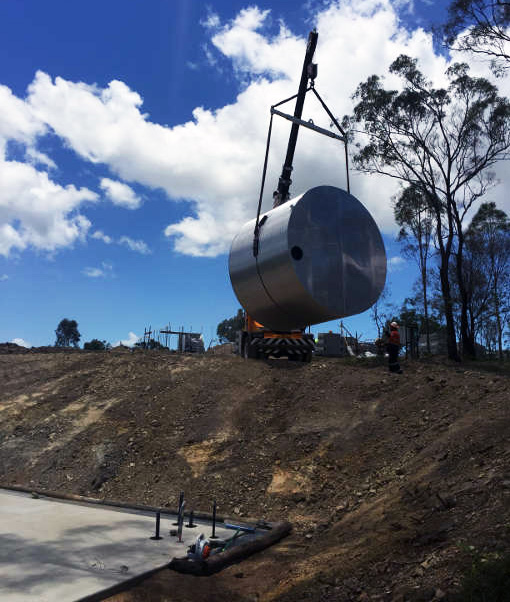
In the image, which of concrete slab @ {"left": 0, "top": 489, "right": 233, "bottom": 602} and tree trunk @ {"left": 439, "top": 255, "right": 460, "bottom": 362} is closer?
concrete slab @ {"left": 0, "top": 489, "right": 233, "bottom": 602}

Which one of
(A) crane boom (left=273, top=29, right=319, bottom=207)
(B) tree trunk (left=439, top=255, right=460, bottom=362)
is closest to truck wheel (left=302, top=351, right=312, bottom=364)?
(A) crane boom (left=273, top=29, right=319, bottom=207)

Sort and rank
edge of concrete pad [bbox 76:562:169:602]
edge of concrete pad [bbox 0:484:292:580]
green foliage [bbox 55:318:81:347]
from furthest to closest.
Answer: green foliage [bbox 55:318:81:347], edge of concrete pad [bbox 0:484:292:580], edge of concrete pad [bbox 76:562:169:602]

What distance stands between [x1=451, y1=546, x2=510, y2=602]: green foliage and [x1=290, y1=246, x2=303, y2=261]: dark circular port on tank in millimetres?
11526

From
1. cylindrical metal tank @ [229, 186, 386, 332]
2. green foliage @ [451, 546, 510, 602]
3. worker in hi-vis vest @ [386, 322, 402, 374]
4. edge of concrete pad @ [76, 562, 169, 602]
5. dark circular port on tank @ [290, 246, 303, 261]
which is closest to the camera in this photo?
green foliage @ [451, 546, 510, 602]

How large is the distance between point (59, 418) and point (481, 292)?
30.9 meters

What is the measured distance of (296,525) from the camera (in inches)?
378

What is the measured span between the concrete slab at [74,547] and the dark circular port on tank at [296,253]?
814 cm

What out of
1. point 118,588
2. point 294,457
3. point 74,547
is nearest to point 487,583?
point 118,588

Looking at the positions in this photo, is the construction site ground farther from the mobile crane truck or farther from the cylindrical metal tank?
the cylindrical metal tank

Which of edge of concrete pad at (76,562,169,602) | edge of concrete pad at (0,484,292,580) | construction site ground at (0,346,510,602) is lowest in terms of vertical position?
edge of concrete pad at (76,562,169,602)

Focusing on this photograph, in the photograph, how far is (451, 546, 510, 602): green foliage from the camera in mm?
4609

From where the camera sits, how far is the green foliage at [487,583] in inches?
181

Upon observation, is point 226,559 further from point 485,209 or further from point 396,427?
point 485,209

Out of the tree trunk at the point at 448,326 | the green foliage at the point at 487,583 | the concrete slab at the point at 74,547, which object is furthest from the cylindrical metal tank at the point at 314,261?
the green foliage at the point at 487,583
